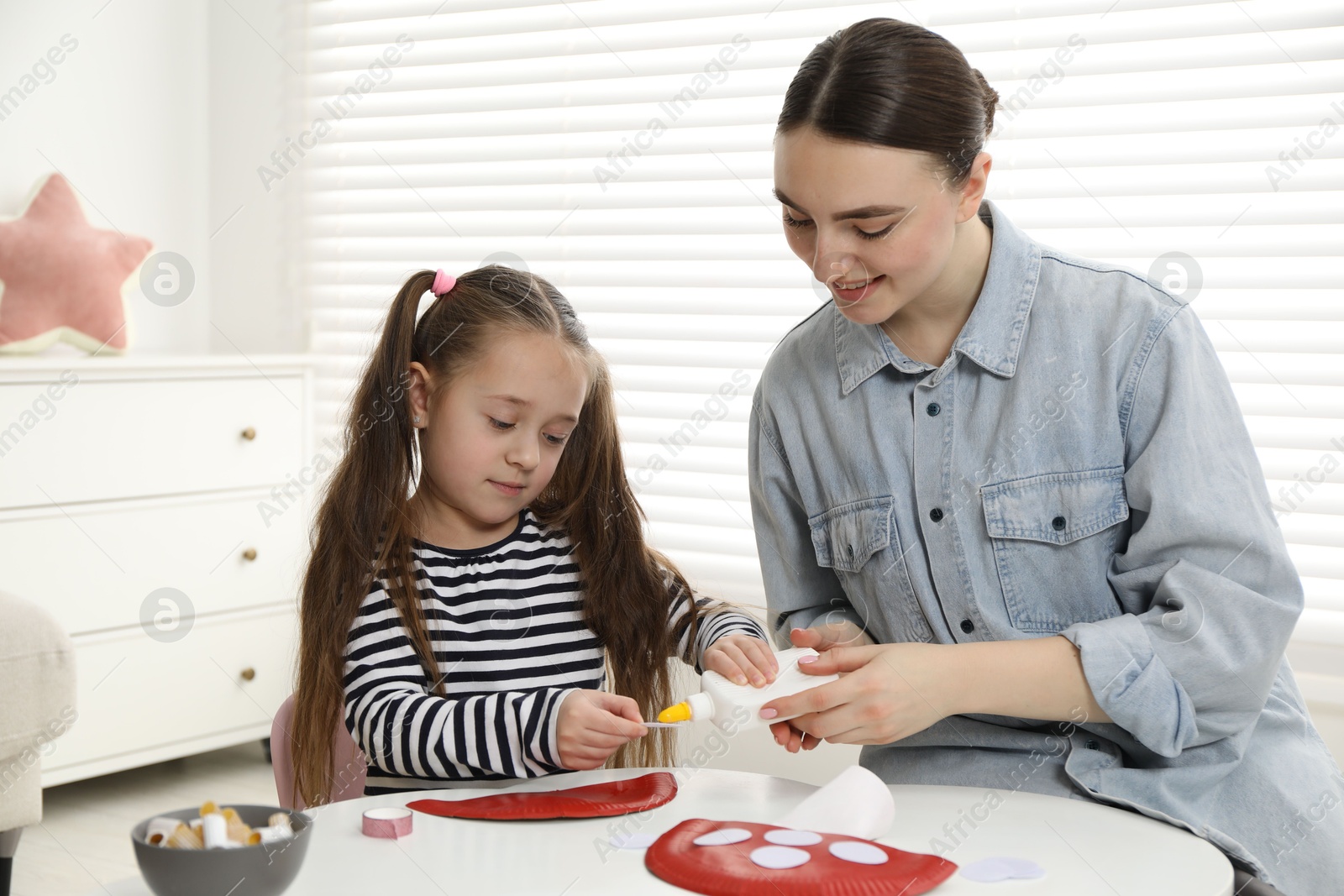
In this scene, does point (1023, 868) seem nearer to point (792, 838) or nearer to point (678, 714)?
point (792, 838)

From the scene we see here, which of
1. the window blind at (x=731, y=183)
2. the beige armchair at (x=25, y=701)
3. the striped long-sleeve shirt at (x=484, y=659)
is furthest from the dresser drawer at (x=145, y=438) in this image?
the striped long-sleeve shirt at (x=484, y=659)

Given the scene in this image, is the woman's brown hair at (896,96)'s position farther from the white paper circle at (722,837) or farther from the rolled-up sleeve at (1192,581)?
the white paper circle at (722,837)

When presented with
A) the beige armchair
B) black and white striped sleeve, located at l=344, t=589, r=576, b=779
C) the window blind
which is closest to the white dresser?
the window blind

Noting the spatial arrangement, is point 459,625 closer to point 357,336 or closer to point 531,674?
point 531,674

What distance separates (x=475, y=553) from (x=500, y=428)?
5.9 inches

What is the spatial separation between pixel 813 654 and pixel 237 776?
6.90 ft

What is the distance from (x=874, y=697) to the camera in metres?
1.03

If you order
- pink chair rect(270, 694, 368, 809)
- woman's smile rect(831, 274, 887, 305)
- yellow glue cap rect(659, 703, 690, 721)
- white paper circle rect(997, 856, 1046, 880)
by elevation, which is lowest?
pink chair rect(270, 694, 368, 809)

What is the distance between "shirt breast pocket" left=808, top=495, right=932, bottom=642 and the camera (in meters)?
1.25

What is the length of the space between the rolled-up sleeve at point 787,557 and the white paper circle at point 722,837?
0.50 m

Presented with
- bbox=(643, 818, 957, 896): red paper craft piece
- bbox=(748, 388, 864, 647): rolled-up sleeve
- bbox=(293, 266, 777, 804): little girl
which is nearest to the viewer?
bbox=(643, 818, 957, 896): red paper craft piece

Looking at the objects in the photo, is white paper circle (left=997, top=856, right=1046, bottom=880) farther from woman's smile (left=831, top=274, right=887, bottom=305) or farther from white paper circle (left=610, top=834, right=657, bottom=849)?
woman's smile (left=831, top=274, right=887, bottom=305)

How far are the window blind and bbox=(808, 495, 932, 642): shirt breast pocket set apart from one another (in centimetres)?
94

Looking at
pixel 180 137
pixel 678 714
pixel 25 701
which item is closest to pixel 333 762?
pixel 678 714
